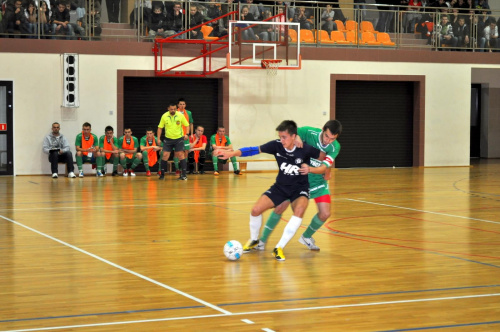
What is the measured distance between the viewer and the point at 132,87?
23391 millimetres

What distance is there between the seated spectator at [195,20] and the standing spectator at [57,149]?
16.3 ft

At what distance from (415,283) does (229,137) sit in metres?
16.5

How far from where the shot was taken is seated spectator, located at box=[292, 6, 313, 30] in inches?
950

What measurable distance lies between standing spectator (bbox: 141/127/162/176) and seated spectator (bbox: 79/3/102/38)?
10.9 ft

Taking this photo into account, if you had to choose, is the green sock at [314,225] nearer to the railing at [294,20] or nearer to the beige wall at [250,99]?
the beige wall at [250,99]

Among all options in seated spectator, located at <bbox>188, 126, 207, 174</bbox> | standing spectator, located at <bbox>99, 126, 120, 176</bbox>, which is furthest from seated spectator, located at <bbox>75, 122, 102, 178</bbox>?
seated spectator, located at <bbox>188, 126, 207, 174</bbox>

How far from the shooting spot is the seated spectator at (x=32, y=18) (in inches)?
843

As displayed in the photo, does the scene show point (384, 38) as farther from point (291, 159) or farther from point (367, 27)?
point (291, 159)

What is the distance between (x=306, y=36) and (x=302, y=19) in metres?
0.56

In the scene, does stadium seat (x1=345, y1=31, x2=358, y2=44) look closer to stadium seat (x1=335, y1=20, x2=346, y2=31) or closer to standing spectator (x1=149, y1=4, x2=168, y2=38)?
stadium seat (x1=335, y1=20, x2=346, y2=31)

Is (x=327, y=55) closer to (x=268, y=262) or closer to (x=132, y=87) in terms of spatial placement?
(x=132, y=87)

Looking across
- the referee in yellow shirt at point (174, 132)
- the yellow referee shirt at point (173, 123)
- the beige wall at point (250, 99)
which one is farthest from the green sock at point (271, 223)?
Result: the beige wall at point (250, 99)

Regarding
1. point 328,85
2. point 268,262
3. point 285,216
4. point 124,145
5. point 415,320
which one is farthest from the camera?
point 328,85

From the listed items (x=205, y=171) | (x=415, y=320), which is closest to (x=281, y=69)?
(x=205, y=171)
